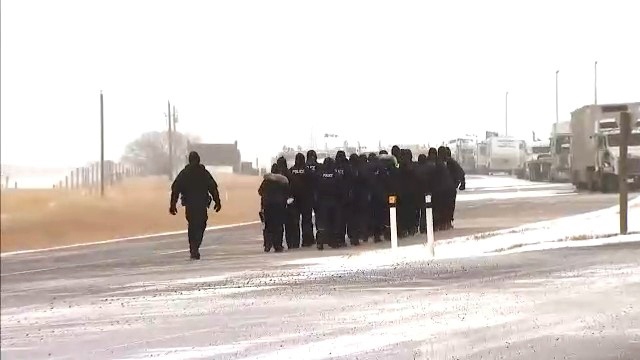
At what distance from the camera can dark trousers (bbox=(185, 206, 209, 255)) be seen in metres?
7.39

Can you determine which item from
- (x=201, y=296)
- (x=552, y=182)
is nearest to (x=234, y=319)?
(x=201, y=296)

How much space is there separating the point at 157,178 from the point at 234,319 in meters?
1.18

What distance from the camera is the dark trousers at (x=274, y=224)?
8609 millimetres

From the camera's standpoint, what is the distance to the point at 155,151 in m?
5.49

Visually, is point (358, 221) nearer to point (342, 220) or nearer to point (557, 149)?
point (342, 220)

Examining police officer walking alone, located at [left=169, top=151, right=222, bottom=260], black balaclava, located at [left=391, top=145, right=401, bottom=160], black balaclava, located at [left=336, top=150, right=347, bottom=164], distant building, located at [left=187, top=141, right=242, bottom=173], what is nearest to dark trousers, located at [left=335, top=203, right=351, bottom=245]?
black balaclava, located at [left=336, top=150, right=347, bottom=164]

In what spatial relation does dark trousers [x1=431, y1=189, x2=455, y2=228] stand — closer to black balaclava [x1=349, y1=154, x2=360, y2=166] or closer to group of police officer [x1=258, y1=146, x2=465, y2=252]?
group of police officer [x1=258, y1=146, x2=465, y2=252]

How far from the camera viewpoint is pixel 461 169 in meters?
7.59

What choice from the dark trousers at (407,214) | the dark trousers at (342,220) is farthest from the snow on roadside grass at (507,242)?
the dark trousers at (342,220)

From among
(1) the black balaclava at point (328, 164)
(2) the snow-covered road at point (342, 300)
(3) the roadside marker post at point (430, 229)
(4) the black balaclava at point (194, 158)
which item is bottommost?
(2) the snow-covered road at point (342, 300)

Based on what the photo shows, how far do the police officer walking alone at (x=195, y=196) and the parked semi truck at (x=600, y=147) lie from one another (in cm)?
342

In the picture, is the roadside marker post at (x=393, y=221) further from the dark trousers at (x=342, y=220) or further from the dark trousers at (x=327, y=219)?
the dark trousers at (x=327, y=219)

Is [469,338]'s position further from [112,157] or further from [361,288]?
[112,157]

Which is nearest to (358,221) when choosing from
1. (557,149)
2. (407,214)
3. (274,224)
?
(407,214)
